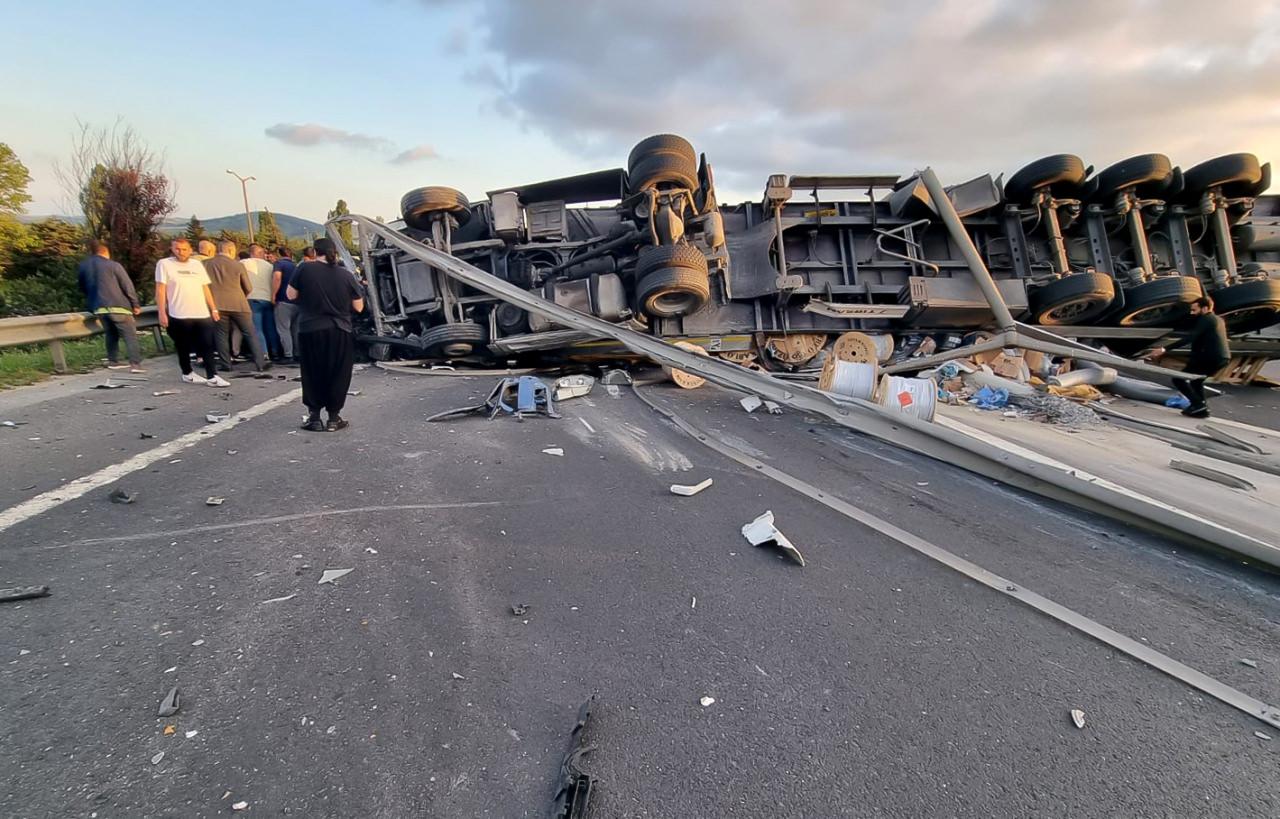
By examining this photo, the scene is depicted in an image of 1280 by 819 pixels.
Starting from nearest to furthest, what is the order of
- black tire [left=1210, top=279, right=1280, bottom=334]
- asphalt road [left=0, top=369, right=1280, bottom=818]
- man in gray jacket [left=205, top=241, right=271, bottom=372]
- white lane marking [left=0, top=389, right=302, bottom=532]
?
asphalt road [left=0, top=369, right=1280, bottom=818]
white lane marking [left=0, top=389, right=302, bottom=532]
man in gray jacket [left=205, top=241, right=271, bottom=372]
black tire [left=1210, top=279, right=1280, bottom=334]

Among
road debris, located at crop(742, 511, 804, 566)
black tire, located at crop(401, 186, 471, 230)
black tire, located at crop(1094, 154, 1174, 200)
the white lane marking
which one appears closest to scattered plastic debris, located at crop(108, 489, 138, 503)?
the white lane marking

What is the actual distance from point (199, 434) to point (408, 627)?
314cm

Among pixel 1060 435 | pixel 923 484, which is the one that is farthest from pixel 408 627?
pixel 1060 435

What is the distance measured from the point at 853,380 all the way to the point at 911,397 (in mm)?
623

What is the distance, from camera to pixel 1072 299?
6.53 meters

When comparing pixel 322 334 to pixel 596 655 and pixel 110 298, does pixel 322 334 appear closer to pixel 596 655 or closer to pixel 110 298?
pixel 596 655

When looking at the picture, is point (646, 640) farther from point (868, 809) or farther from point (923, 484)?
point (923, 484)

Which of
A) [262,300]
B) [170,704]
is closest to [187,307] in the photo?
[262,300]

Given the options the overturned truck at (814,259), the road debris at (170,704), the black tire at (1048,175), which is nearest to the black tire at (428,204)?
the overturned truck at (814,259)

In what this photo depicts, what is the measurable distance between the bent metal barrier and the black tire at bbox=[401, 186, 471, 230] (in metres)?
0.43

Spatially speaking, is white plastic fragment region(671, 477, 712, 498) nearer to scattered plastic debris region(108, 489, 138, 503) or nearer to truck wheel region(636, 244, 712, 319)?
scattered plastic debris region(108, 489, 138, 503)

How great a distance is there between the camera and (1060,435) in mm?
4352

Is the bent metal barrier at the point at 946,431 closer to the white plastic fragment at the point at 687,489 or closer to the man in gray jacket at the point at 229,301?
the man in gray jacket at the point at 229,301

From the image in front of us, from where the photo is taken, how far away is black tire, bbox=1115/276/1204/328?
6.63m
